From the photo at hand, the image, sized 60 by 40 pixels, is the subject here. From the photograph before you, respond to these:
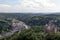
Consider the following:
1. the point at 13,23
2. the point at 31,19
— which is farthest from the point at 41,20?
the point at 13,23

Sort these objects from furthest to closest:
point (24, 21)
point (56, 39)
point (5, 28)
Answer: point (24, 21) → point (5, 28) → point (56, 39)

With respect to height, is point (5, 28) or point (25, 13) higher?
point (25, 13)

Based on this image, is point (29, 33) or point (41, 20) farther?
point (41, 20)

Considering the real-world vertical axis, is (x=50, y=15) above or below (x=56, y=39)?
above

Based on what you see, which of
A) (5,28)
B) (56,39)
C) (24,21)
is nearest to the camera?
(56,39)

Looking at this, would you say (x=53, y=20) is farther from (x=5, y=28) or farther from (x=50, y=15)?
(x=5, y=28)

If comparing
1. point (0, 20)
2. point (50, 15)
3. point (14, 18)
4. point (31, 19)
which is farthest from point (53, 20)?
point (0, 20)

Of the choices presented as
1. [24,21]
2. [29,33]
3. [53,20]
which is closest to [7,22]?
[24,21]

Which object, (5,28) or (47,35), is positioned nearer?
(47,35)

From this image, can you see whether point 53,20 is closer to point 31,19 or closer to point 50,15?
point 50,15
